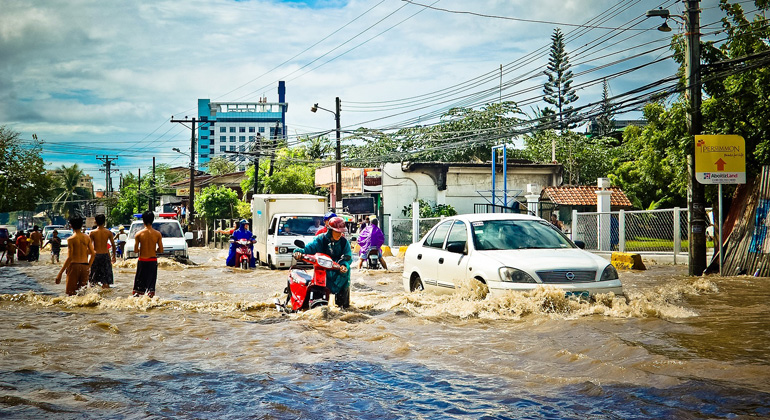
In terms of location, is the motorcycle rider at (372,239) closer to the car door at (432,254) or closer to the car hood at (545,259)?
the car door at (432,254)

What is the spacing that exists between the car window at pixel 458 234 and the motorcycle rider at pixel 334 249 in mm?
1873

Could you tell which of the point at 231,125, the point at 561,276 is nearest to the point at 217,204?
the point at 561,276

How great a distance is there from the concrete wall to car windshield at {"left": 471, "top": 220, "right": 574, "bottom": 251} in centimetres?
2721

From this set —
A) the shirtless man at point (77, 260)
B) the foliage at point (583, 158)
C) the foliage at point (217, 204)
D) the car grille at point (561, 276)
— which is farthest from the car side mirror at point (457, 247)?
the foliage at point (217, 204)

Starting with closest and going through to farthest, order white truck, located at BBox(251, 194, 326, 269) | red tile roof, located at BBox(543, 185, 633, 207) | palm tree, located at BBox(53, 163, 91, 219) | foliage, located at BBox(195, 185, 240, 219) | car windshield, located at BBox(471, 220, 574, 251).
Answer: car windshield, located at BBox(471, 220, 574, 251), white truck, located at BBox(251, 194, 326, 269), red tile roof, located at BBox(543, 185, 633, 207), foliage, located at BBox(195, 185, 240, 219), palm tree, located at BBox(53, 163, 91, 219)

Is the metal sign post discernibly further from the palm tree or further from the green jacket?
the palm tree

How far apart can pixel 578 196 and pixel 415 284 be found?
80.8ft

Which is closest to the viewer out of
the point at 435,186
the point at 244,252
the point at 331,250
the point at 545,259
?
the point at 331,250

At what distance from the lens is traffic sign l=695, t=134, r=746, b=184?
1530 centimetres

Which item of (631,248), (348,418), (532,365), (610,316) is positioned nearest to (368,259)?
(631,248)

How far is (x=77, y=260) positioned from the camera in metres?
12.3

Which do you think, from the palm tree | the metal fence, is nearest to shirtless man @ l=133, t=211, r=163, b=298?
the metal fence

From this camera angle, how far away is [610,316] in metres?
8.73

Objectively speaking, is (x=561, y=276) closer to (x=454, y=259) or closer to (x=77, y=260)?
(x=454, y=259)
